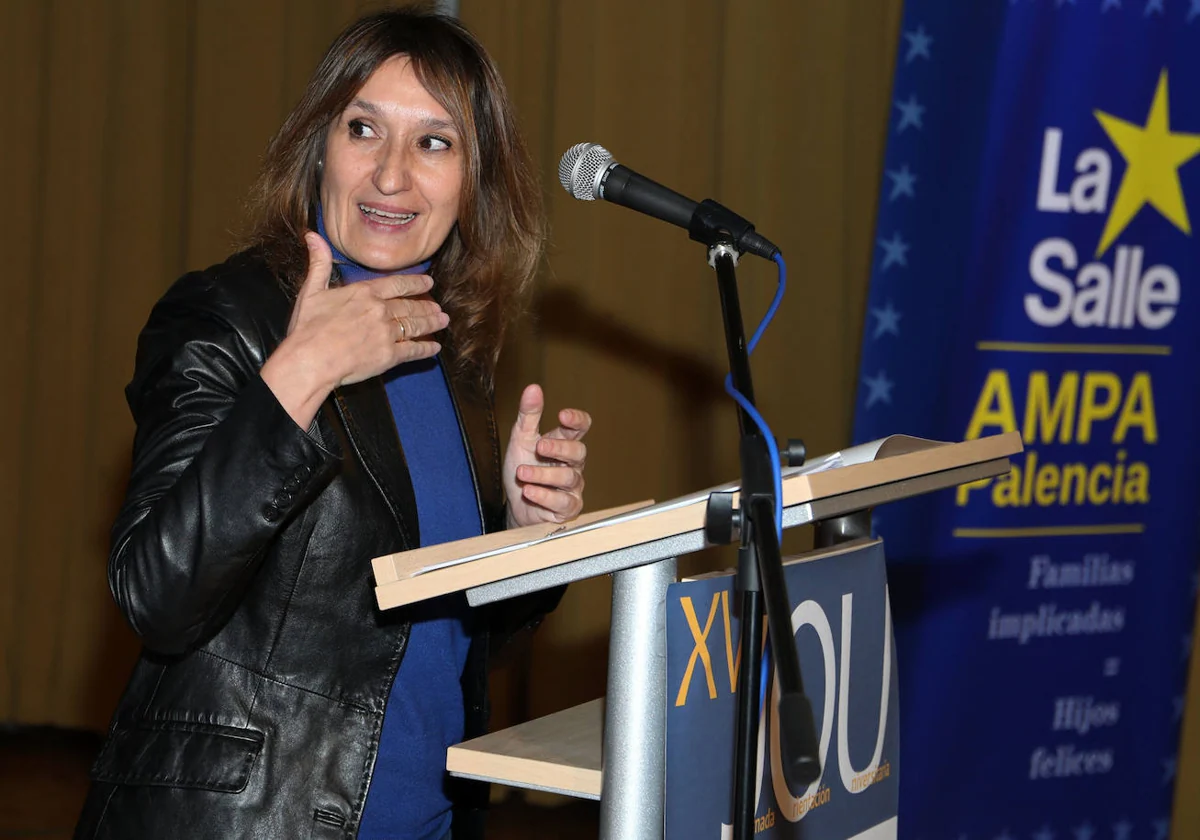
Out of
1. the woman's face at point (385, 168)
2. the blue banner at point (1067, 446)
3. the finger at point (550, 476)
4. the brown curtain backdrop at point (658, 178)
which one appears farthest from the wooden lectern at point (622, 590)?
the brown curtain backdrop at point (658, 178)

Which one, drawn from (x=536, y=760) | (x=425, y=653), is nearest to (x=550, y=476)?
(x=425, y=653)

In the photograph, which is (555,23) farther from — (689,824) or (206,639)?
(689,824)

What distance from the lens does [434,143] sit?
1.65m

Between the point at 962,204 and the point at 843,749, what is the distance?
6.67 ft

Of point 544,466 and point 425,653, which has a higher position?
point 544,466

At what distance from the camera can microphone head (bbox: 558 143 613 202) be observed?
49.7 inches

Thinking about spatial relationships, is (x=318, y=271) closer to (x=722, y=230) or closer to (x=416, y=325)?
(x=416, y=325)

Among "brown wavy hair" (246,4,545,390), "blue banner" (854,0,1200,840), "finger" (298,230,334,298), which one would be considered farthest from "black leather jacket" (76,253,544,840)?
"blue banner" (854,0,1200,840)

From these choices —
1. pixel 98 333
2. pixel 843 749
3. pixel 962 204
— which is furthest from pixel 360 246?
pixel 98 333

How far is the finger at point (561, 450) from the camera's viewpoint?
153 cm

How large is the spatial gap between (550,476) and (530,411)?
4.9 inches

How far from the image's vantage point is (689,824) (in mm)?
1006

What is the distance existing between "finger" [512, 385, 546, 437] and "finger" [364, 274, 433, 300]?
287mm

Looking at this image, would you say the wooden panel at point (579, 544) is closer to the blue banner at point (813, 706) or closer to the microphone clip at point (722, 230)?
the blue banner at point (813, 706)
